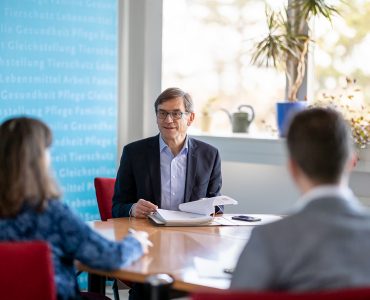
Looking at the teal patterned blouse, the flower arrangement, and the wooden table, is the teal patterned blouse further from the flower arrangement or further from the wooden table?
the flower arrangement

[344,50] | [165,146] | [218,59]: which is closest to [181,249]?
[165,146]

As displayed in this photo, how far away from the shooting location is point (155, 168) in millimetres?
3535

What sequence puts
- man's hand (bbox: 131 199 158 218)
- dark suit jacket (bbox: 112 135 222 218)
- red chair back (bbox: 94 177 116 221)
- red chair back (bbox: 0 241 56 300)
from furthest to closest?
red chair back (bbox: 94 177 116 221) < dark suit jacket (bbox: 112 135 222 218) < man's hand (bbox: 131 199 158 218) < red chair back (bbox: 0 241 56 300)

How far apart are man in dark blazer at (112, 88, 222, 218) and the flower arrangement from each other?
106 cm

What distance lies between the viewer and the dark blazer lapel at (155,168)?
3502mm

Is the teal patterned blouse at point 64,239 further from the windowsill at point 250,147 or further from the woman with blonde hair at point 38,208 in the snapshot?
the windowsill at point 250,147

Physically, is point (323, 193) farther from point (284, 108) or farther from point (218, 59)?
point (218, 59)

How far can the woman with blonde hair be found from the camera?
210cm

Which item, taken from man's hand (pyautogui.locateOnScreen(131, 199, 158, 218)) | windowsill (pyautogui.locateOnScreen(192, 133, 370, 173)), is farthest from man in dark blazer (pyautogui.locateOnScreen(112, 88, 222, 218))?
windowsill (pyautogui.locateOnScreen(192, 133, 370, 173))

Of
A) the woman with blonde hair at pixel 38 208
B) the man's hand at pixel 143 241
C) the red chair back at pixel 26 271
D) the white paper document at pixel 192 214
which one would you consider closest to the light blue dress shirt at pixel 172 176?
the white paper document at pixel 192 214

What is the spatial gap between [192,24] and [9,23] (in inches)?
61.3

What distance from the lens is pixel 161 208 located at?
3516mm

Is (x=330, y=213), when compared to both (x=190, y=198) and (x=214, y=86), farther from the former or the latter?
(x=214, y=86)

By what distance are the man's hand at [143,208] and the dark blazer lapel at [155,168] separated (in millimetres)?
282
